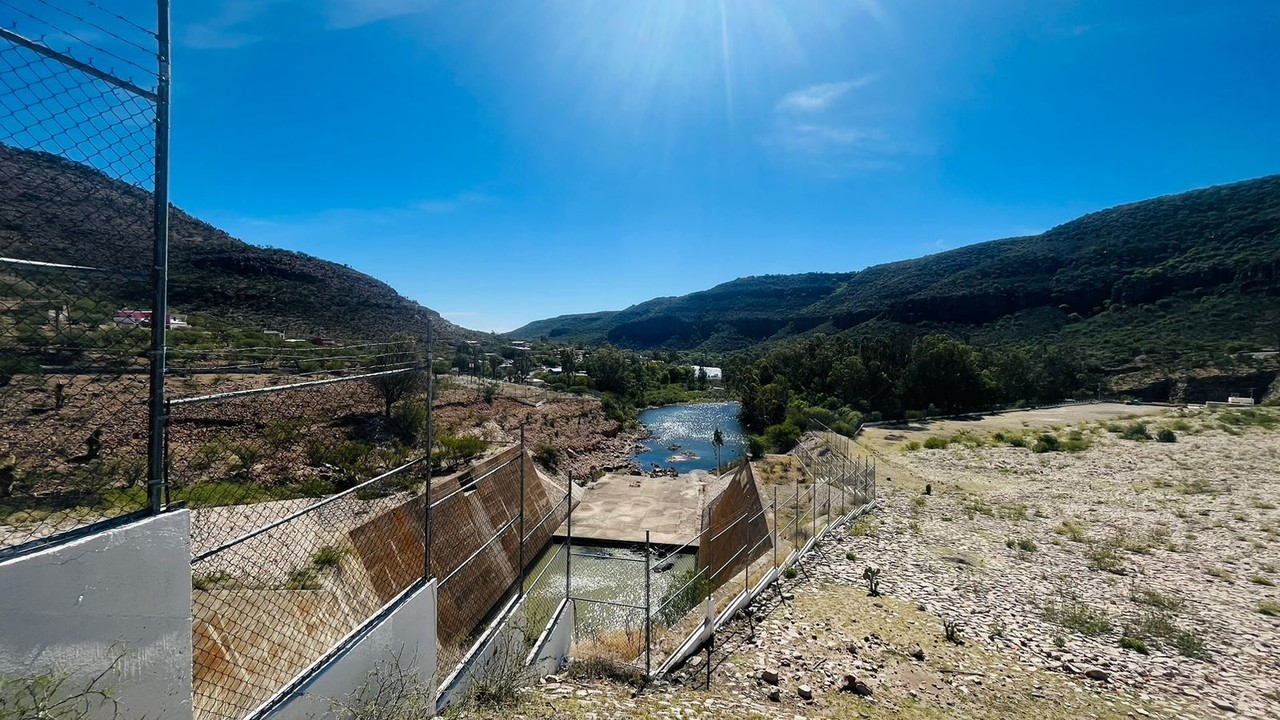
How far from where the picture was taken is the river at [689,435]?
36.2 m

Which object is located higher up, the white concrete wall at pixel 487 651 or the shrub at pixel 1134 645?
the white concrete wall at pixel 487 651

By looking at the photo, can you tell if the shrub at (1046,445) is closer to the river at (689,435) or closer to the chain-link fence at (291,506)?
the river at (689,435)

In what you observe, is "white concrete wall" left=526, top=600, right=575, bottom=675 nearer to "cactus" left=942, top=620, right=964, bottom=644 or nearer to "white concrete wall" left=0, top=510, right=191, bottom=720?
"white concrete wall" left=0, top=510, right=191, bottom=720

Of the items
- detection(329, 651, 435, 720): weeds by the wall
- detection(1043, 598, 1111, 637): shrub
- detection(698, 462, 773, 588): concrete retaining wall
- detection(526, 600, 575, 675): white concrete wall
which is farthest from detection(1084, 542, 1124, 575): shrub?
detection(329, 651, 435, 720): weeds by the wall

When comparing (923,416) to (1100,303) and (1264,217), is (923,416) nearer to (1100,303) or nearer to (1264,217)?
(1100,303)

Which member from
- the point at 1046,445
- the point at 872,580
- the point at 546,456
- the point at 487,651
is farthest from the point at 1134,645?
the point at 1046,445

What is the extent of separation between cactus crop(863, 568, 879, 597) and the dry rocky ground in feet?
0.51

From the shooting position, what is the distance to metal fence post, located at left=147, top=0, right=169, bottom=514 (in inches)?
123

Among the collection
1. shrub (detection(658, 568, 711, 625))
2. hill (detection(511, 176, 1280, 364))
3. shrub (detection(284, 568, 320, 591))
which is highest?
hill (detection(511, 176, 1280, 364))

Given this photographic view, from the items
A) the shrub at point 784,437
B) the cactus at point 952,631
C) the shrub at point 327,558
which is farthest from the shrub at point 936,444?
the shrub at point 327,558

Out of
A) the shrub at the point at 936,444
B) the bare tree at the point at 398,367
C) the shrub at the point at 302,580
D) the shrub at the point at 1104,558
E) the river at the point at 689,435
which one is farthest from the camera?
the river at the point at 689,435

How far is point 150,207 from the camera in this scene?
131 inches

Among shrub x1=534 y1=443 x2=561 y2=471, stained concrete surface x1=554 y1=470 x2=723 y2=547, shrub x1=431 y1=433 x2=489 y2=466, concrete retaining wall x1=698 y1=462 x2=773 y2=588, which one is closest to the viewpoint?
concrete retaining wall x1=698 y1=462 x2=773 y2=588

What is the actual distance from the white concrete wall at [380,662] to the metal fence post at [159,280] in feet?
6.18
